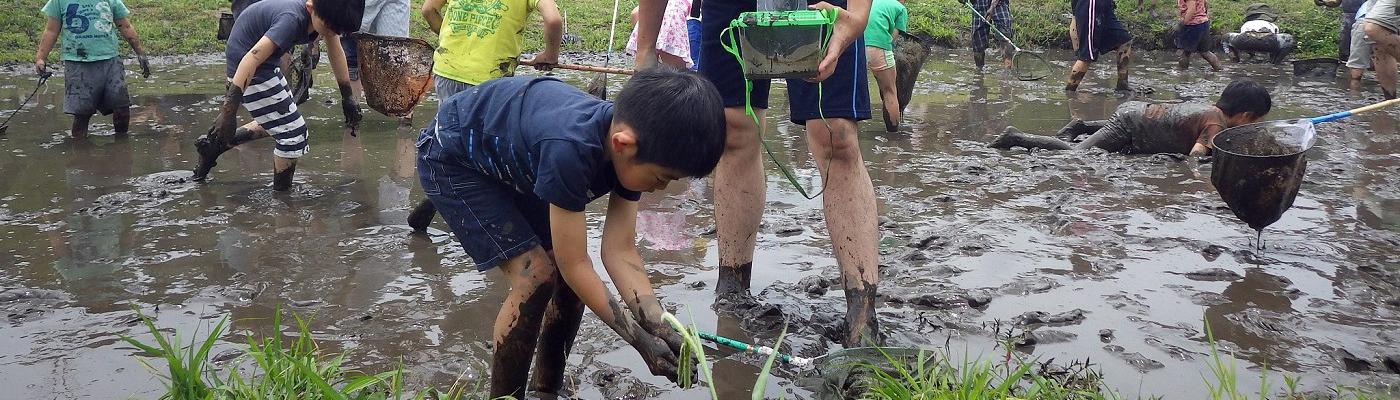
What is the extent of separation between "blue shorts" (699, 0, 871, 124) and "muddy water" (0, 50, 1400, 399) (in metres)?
0.69

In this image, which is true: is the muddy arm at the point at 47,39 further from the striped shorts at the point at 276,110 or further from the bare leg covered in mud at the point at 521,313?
the bare leg covered in mud at the point at 521,313

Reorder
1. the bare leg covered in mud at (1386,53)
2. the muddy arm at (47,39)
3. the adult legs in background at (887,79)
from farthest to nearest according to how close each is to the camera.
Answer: the bare leg covered in mud at (1386,53) → the muddy arm at (47,39) → the adult legs in background at (887,79)

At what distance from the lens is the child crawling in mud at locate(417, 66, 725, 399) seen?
2291 mm

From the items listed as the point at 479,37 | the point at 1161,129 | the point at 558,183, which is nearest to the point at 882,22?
the point at 1161,129

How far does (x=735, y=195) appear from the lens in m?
3.60

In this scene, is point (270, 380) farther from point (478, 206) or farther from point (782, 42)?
point (782, 42)

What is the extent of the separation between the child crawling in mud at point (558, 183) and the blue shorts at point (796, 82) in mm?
899

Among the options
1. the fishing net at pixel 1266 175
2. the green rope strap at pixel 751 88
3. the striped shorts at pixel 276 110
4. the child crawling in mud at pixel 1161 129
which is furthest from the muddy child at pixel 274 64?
the child crawling in mud at pixel 1161 129

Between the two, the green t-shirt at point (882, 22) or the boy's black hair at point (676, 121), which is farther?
the green t-shirt at point (882, 22)

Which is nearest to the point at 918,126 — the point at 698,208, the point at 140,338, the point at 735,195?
the point at 698,208

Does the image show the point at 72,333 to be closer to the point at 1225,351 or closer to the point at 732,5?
the point at 732,5

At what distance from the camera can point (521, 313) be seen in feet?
8.82

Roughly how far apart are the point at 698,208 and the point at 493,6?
1.37 m

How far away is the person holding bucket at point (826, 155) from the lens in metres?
3.20
